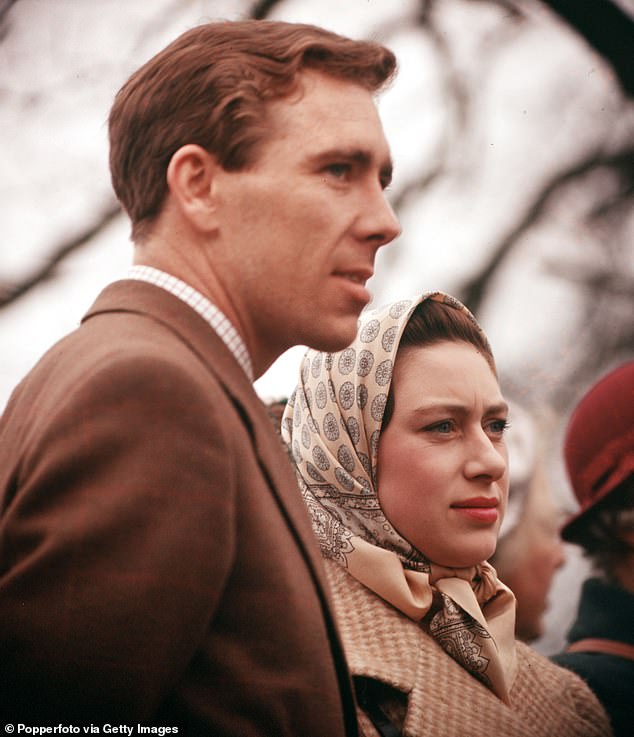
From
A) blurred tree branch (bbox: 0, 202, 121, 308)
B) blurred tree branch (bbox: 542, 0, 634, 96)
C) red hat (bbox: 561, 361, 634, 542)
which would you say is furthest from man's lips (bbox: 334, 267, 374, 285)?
blurred tree branch (bbox: 542, 0, 634, 96)

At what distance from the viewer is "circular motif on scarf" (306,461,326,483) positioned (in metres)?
1.96

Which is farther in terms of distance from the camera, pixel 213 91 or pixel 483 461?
pixel 483 461

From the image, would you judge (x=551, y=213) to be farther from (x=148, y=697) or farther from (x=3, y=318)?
(x=148, y=697)

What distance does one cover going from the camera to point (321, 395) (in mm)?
2006

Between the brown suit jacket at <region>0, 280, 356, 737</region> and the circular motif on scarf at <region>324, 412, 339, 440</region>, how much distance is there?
2.15ft

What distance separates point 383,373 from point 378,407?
0.08 meters

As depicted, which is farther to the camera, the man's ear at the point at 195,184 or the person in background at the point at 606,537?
the person in background at the point at 606,537

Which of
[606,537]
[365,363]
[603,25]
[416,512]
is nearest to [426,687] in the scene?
[416,512]

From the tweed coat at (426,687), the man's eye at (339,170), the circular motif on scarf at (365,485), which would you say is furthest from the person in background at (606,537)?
the man's eye at (339,170)

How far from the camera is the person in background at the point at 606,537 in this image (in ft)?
7.14

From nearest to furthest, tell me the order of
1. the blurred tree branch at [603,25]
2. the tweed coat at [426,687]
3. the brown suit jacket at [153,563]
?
the brown suit jacket at [153,563], the tweed coat at [426,687], the blurred tree branch at [603,25]

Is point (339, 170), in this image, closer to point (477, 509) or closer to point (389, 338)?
point (389, 338)

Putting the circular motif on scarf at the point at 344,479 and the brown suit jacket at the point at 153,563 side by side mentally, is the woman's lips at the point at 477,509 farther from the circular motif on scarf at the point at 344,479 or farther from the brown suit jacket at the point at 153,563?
the brown suit jacket at the point at 153,563

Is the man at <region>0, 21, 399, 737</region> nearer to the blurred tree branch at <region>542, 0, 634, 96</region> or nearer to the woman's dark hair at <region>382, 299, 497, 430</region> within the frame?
the woman's dark hair at <region>382, 299, 497, 430</region>
